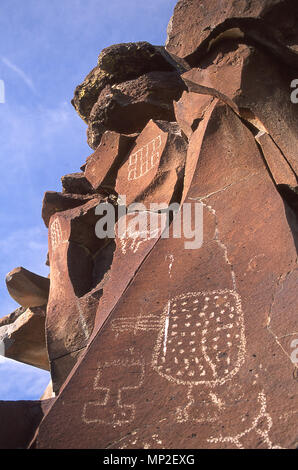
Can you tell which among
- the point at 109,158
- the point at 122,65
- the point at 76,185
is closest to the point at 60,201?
the point at 76,185

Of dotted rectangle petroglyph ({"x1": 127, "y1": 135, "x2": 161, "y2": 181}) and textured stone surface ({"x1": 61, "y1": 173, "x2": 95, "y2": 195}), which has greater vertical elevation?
textured stone surface ({"x1": 61, "y1": 173, "x2": 95, "y2": 195})

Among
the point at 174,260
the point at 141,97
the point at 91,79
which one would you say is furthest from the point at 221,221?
the point at 91,79

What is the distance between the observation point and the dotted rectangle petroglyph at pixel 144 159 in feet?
11.6

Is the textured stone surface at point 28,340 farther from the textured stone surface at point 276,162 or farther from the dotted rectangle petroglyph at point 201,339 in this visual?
the textured stone surface at point 276,162

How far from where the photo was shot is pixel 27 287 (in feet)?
15.1

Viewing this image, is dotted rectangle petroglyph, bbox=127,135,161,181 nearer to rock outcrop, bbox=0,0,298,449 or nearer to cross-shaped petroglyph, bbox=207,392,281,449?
rock outcrop, bbox=0,0,298,449

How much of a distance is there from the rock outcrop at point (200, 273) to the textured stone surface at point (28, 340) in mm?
826

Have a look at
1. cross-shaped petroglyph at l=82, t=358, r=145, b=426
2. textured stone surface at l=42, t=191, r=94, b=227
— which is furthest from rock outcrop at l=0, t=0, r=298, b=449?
textured stone surface at l=42, t=191, r=94, b=227

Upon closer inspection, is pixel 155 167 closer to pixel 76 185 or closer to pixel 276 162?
pixel 276 162

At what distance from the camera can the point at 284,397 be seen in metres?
2.02

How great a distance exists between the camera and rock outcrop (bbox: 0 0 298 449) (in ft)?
7.07

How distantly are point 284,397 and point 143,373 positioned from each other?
67cm

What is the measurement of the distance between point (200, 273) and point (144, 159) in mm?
1354

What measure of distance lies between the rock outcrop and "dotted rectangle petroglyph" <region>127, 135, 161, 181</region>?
12 millimetres
